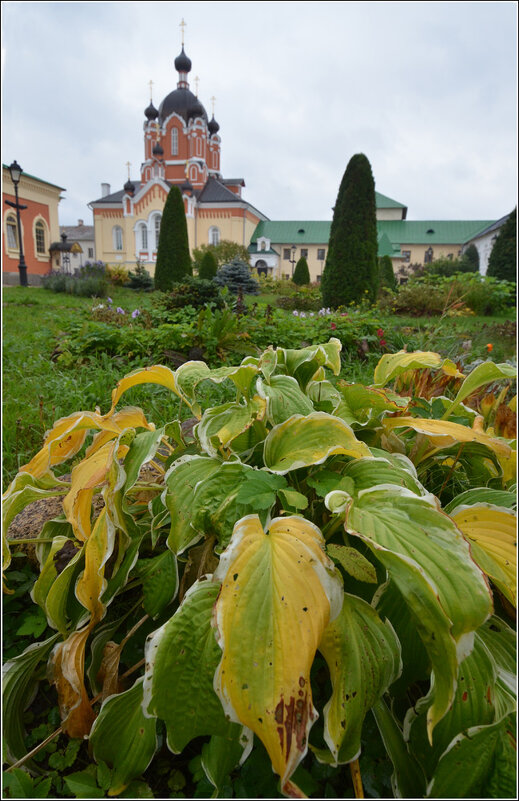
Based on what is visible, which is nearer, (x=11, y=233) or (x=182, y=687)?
(x=182, y=687)

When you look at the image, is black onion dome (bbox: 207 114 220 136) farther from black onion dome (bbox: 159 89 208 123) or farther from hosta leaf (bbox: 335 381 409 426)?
hosta leaf (bbox: 335 381 409 426)

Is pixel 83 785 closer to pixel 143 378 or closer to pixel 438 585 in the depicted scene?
pixel 438 585

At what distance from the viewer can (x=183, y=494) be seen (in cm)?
90

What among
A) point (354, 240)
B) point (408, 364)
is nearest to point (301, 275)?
point (354, 240)

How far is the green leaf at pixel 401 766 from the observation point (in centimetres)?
74

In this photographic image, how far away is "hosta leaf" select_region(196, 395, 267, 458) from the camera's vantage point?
3.31 ft

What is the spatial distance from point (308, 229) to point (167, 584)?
3184 cm

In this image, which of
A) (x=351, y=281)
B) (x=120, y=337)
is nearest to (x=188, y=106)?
(x=351, y=281)

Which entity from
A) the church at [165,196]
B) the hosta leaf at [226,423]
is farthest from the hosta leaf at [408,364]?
the church at [165,196]

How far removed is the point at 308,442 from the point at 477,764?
1.90 ft

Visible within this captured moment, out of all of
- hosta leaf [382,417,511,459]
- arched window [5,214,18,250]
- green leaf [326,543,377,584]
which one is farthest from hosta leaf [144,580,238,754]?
arched window [5,214,18,250]

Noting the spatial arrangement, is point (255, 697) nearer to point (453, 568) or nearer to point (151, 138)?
point (453, 568)

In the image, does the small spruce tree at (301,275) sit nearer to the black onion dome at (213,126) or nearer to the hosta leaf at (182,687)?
the hosta leaf at (182,687)

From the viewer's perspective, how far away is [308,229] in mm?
30203
